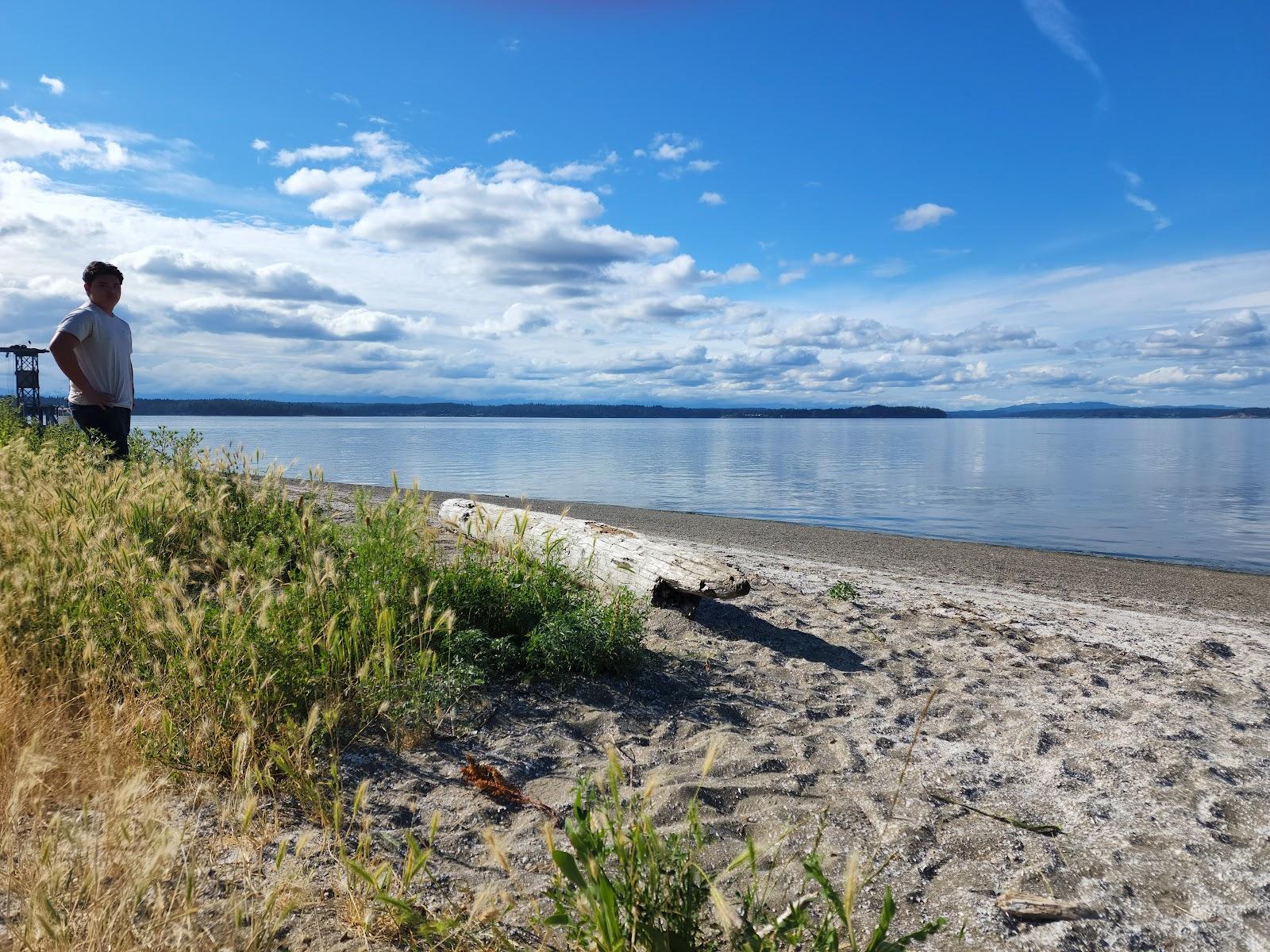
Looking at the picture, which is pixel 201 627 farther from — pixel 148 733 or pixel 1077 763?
pixel 1077 763

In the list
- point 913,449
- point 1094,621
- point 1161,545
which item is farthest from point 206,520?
point 913,449

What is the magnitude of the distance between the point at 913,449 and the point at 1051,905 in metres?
72.4

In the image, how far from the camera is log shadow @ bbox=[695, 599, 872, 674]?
6.24 m

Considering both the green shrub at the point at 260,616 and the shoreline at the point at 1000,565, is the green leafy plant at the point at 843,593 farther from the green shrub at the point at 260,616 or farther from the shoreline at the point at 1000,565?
the shoreline at the point at 1000,565

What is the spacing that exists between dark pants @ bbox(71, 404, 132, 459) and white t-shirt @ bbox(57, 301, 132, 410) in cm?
9

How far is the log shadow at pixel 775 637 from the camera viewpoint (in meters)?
6.24

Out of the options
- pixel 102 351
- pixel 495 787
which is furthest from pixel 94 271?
pixel 495 787

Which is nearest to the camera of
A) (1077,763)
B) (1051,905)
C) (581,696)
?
(1051,905)

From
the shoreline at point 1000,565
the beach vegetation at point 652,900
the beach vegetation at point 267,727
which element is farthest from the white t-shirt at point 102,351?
the beach vegetation at point 652,900

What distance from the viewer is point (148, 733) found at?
3.47 meters

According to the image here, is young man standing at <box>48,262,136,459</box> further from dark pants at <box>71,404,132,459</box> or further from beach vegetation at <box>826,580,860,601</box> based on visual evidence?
beach vegetation at <box>826,580,860,601</box>

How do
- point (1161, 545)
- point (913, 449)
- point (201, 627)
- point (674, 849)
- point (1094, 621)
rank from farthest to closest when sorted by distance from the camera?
point (913, 449) → point (1161, 545) → point (1094, 621) → point (201, 627) → point (674, 849)

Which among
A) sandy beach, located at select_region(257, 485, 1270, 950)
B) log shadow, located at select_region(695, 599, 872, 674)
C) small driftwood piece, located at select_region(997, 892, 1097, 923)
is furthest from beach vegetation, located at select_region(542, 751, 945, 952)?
log shadow, located at select_region(695, 599, 872, 674)

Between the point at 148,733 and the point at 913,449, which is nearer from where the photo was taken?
the point at 148,733
